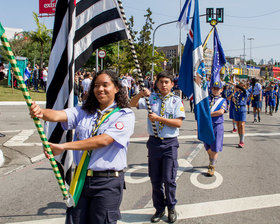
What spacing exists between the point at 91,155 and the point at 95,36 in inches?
54.3

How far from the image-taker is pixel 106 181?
2.47 metres

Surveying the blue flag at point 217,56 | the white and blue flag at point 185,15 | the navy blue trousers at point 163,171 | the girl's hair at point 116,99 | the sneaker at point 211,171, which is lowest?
the sneaker at point 211,171

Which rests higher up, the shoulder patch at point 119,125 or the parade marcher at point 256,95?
the shoulder patch at point 119,125

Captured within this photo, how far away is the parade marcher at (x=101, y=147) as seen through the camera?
8.00ft

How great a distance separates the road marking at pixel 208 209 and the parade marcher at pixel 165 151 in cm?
26

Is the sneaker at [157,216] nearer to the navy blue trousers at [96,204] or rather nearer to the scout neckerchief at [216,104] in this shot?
the navy blue trousers at [96,204]

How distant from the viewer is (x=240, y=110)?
28.3ft

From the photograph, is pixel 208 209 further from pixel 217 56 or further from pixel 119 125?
pixel 217 56

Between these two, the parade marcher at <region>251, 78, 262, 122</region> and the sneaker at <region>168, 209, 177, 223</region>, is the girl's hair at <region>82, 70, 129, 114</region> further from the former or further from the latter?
the parade marcher at <region>251, 78, 262, 122</region>

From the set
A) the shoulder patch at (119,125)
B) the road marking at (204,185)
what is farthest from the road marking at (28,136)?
the shoulder patch at (119,125)

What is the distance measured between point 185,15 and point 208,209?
3.47 meters

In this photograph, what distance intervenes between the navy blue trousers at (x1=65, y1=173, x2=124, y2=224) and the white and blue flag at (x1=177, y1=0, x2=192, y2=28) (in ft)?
12.6

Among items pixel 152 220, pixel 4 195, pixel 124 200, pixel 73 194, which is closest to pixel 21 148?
pixel 4 195

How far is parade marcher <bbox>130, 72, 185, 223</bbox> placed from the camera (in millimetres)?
3828
